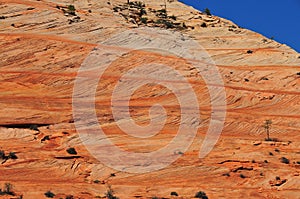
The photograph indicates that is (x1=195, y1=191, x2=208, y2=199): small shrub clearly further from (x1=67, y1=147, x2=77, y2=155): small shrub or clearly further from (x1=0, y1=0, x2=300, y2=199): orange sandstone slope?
(x1=67, y1=147, x2=77, y2=155): small shrub

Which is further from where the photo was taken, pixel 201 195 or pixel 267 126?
pixel 267 126

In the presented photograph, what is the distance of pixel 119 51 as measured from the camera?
3919 centimetres

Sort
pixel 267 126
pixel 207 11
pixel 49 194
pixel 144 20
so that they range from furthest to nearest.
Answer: pixel 207 11, pixel 144 20, pixel 267 126, pixel 49 194

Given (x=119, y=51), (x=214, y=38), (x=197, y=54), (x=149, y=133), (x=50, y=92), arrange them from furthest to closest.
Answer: (x=214, y=38)
(x=197, y=54)
(x=119, y=51)
(x=50, y=92)
(x=149, y=133)

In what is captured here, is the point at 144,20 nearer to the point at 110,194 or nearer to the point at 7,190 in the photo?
the point at 110,194

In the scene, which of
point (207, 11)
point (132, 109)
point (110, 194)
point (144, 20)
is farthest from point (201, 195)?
point (207, 11)

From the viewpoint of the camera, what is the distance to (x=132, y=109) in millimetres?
32250

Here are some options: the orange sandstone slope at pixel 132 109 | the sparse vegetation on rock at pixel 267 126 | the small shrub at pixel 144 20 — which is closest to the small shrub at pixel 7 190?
the orange sandstone slope at pixel 132 109

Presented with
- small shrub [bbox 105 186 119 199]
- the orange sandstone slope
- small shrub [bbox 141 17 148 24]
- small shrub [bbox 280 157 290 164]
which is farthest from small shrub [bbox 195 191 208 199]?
small shrub [bbox 141 17 148 24]

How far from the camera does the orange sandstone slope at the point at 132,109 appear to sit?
984 inches

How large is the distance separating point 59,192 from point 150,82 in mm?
14582

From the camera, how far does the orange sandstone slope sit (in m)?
25.0

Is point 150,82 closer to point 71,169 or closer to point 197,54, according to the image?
point 197,54

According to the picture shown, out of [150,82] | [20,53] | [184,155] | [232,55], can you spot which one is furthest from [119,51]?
[184,155]
